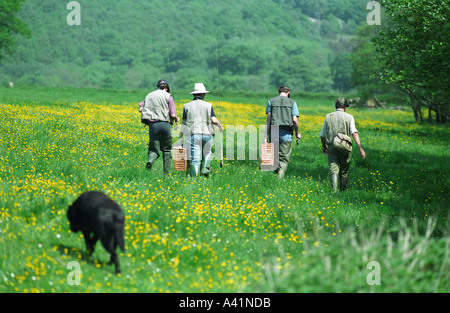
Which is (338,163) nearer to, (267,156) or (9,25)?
(267,156)

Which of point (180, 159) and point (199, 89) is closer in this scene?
point (199, 89)

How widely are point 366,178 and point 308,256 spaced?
7.69m

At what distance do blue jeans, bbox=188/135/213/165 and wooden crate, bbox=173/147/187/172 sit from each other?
1.20 ft

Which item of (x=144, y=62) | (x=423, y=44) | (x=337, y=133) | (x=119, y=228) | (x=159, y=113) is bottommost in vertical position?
(x=119, y=228)

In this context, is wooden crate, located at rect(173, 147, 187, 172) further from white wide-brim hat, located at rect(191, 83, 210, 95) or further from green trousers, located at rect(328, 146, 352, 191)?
green trousers, located at rect(328, 146, 352, 191)

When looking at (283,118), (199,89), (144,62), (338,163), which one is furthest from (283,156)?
(144,62)

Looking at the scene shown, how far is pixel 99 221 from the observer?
16.3 ft

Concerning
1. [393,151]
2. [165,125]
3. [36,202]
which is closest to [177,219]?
[36,202]

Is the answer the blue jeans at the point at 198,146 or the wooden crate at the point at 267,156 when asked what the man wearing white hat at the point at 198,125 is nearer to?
the blue jeans at the point at 198,146

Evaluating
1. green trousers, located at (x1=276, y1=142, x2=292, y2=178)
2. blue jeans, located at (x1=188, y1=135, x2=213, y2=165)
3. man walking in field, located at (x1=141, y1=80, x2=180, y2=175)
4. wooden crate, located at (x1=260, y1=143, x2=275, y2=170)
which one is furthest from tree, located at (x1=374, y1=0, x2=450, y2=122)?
man walking in field, located at (x1=141, y1=80, x2=180, y2=175)

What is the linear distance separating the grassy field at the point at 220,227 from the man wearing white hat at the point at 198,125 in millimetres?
646

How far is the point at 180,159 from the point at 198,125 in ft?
3.48

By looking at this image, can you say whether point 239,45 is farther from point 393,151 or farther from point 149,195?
point 149,195

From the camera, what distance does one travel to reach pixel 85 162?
34.2 ft
